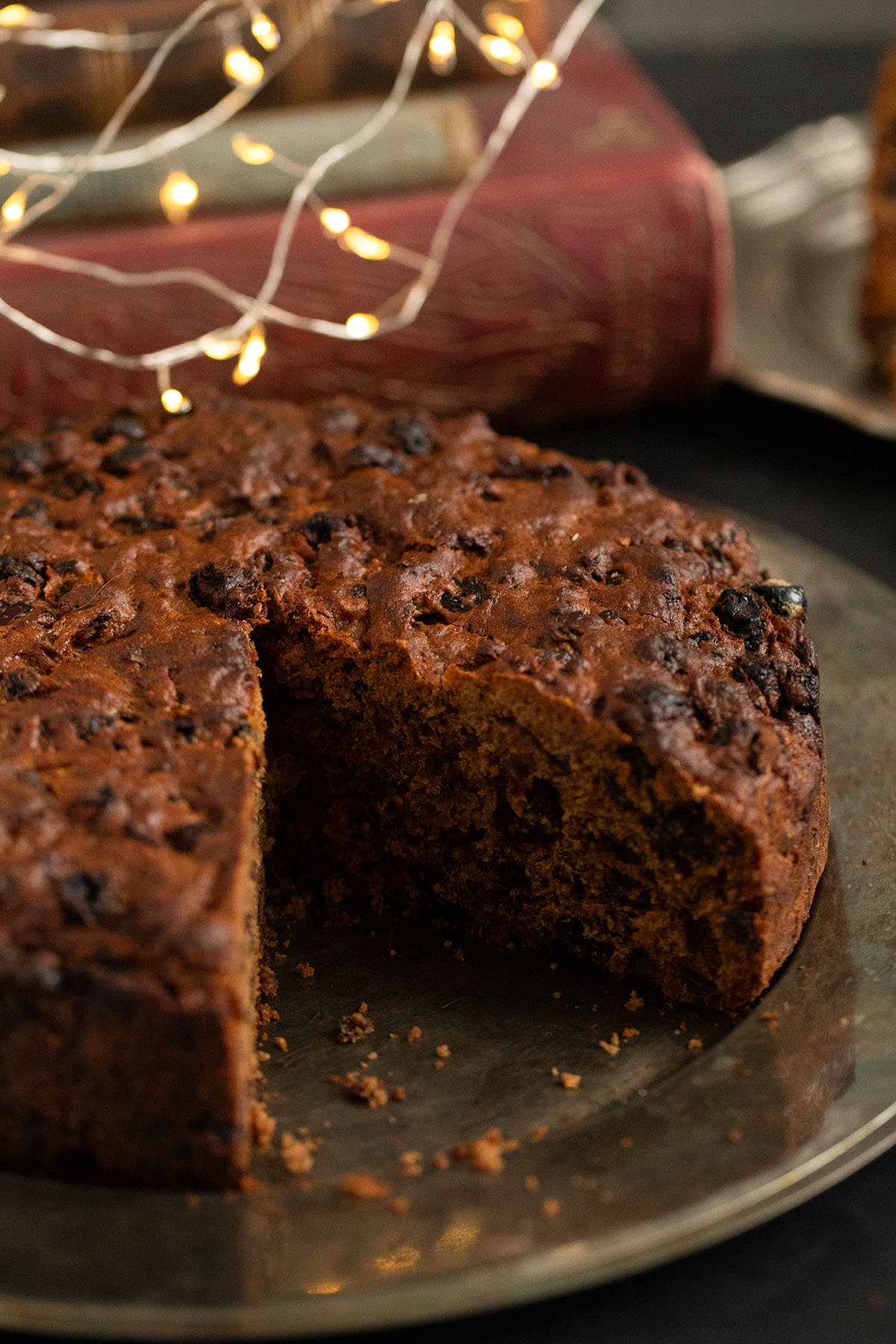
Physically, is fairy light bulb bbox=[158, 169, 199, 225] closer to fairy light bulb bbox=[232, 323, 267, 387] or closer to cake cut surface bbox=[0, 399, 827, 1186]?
fairy light bulb bbox=[232, 323, 267, 387]

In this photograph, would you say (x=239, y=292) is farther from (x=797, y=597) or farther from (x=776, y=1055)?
(x=776, y=1055)

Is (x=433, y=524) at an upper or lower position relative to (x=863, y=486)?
lower

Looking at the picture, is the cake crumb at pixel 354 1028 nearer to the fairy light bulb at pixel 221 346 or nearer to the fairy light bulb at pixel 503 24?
the fairy light bulb at pixel 221 346

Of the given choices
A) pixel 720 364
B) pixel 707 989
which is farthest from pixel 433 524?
pixel 720 364

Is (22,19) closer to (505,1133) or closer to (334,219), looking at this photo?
(334,219)

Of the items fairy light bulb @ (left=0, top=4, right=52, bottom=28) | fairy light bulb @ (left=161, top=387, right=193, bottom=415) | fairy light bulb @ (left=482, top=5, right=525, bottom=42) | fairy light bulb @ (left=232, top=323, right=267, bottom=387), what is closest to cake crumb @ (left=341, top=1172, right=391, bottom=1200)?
fairy light bulb @ (left=161, top=387, right=193, bottom=415)

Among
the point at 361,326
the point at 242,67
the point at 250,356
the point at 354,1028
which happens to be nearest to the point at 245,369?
the point at 250,356
